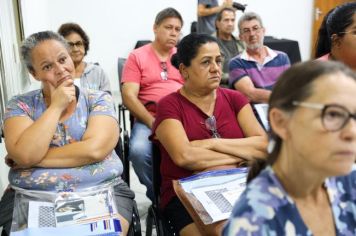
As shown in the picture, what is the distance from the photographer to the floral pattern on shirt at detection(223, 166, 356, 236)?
819 mm

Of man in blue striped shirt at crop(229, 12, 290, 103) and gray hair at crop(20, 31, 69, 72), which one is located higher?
gray hair at crop(20, 31, 69, 72)

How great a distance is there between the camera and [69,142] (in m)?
1.62

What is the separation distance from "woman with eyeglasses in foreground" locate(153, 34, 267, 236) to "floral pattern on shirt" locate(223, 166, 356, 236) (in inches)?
23.6

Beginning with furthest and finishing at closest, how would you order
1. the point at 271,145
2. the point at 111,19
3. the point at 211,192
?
the point at 111,19
the point at 211,192
the point at 271,145

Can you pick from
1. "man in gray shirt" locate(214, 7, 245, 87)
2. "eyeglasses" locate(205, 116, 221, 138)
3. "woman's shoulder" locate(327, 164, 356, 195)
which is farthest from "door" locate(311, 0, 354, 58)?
"woman's shoulder" locate(327, 164, 356, 195)

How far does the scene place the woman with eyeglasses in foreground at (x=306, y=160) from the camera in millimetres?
779

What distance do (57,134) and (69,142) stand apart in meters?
0.06

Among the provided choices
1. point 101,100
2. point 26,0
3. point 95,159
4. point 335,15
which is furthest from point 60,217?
point 26,0

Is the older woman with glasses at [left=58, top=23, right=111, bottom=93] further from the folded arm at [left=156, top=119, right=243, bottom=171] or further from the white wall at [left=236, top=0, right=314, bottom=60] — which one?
the white wall at [left=236, top=0, right=314, bottom=60]

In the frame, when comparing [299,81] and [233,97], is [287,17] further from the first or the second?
[299,81]

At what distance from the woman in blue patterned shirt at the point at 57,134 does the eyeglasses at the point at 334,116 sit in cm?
93

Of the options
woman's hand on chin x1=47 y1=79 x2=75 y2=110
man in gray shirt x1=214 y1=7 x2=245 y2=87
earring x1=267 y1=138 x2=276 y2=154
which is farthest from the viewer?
man in gray shirt x1=214 y1=7 x2=245 y2=87

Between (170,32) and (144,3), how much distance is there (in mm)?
2404

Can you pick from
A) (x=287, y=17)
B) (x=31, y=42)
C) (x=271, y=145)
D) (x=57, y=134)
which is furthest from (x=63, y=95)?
(x=287, y=17)
